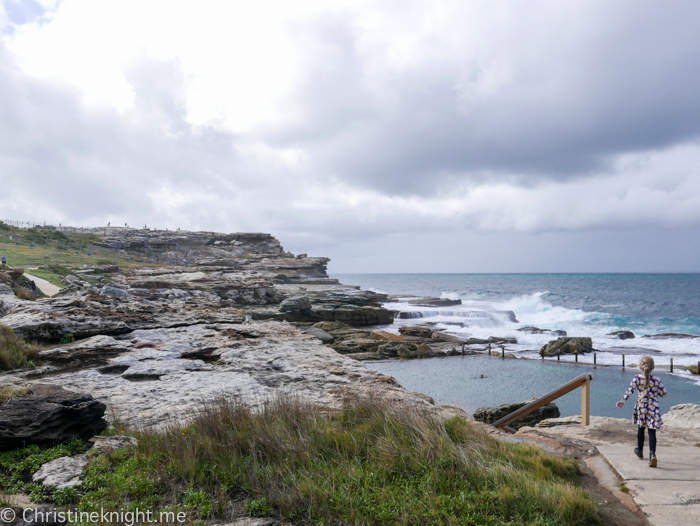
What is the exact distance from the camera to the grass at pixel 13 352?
5684mm

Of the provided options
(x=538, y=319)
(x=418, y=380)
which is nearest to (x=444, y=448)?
(x=418, y=380)

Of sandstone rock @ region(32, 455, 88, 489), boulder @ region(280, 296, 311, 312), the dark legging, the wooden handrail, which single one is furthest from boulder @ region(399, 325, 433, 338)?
sandstone rock @ region(32, 455, 88, 489)

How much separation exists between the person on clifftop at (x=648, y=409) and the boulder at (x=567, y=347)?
26.8 m

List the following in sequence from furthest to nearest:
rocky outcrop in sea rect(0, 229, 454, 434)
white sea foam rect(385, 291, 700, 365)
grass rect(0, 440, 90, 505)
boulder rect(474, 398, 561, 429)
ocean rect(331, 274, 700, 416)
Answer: white sea foam rect(385, 291, 700, 365) → ocean rect(331, 274, 700, 416) → boulder rect(474, 398, 561, 429) → rocky outcrop in sea rect(0, 229, 454, 434) → grass rect(0, 440, 90, 505)

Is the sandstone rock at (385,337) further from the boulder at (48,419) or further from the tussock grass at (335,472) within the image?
the boulder at (48,419)

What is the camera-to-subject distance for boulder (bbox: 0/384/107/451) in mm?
3629

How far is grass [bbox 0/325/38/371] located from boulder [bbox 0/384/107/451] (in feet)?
6.50

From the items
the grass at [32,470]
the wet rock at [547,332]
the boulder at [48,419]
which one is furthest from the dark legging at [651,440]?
the wet rock at [547,332]

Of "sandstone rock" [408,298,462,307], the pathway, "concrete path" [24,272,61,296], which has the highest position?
"concrete path" [24,272,61,296]

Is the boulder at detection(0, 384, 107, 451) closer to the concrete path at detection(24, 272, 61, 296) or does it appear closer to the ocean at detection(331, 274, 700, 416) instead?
the ocean at detection(331, 274, 700, 416)

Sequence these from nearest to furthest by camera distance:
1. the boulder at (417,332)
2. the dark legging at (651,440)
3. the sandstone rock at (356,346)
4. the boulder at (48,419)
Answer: the boulder at (48,419)
the dark legging at (651,440)
the sandstone rock at (356,346)
the boulder at (417,332)

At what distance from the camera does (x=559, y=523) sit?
3.25 m

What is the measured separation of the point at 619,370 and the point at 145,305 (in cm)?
2835

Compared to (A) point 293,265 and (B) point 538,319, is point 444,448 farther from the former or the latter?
(A) point 293,265
